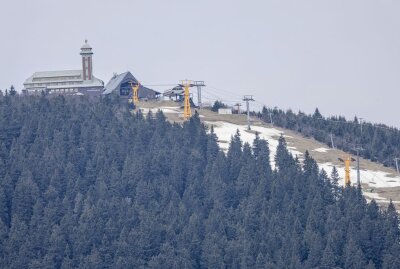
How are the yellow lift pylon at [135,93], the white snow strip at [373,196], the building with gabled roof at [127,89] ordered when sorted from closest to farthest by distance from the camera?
the white snow strip at [373,196] < the yellow lift pylon at [135,93] < the building with gabled roof at [127,89]

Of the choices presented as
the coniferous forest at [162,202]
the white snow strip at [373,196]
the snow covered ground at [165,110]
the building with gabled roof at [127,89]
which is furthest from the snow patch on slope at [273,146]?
the building with gabled roof at [127,89]

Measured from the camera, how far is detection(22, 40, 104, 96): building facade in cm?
17662

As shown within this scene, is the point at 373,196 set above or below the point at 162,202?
below

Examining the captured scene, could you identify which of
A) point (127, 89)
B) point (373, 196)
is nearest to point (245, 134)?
point (127, 89)

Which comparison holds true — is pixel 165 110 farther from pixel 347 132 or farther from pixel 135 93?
pixel 347 132

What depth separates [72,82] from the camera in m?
179

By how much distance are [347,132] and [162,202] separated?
48.5 metres

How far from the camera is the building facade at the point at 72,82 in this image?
177 meters

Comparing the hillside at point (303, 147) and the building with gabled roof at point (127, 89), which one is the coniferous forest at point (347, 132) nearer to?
the hillside at point (303, 147)

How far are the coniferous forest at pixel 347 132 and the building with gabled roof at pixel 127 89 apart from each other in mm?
13946

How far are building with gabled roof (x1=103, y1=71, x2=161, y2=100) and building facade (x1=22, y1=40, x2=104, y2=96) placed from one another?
2273mm

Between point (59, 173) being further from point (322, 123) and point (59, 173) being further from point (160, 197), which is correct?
point (322, 123)

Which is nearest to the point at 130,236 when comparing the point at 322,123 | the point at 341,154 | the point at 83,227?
the point at 83,227

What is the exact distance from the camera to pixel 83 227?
393 ft
